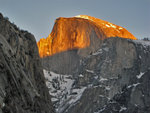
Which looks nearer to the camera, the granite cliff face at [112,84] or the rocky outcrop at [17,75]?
the rocky outcrop at [17,75]

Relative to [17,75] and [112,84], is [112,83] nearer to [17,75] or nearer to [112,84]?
[112,84]

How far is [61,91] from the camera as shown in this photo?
19162cm

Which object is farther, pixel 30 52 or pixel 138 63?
pixel 138 63

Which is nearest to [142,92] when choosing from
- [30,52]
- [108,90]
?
[108,90]

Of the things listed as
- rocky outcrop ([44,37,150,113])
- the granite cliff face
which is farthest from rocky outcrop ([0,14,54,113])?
the granite cliff face

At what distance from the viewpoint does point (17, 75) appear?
41938 millimetres

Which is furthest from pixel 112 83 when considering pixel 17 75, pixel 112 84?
pixel 17 75

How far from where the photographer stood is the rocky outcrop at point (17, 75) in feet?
117

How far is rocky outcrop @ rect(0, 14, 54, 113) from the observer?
117ft

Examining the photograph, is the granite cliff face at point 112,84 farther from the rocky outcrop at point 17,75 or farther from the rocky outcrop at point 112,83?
the rocky outcrop at point 17,75

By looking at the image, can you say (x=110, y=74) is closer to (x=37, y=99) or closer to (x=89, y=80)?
(x=89, y=80)

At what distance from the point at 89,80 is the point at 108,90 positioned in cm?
2013

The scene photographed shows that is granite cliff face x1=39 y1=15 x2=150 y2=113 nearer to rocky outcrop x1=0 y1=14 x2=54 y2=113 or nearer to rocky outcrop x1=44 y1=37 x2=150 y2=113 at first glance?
rocky outcrop x1=44 y1=37 x2=150 y2=113

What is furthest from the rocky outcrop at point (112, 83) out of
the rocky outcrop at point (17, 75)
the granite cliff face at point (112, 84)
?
the rocky outcrop at point (17, 75)
